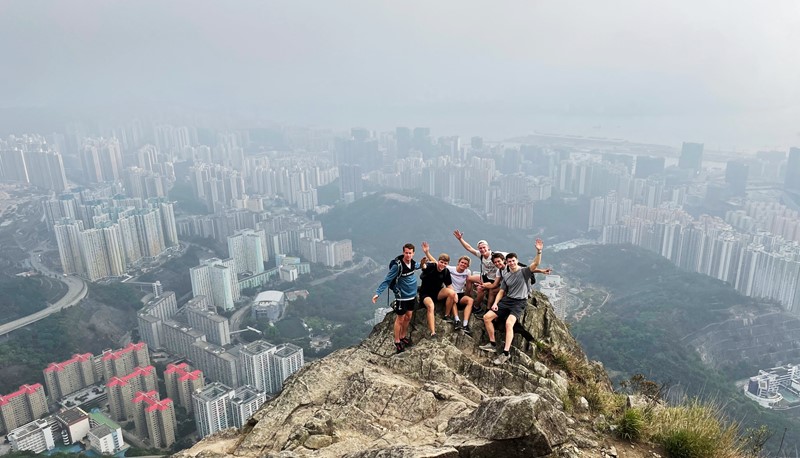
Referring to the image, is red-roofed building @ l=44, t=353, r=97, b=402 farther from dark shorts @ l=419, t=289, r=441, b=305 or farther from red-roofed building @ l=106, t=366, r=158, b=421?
dark shorts @ l=419, t=289, r=441, b=305

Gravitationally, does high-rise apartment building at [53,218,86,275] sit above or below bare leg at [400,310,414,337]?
below

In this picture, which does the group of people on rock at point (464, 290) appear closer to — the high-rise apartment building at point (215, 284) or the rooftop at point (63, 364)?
the rooftop at point (63, 364)

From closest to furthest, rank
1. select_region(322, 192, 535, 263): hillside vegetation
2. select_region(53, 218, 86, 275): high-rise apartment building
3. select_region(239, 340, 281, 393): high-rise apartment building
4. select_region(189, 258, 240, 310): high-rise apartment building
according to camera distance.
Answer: select_region(239, 340, 281, 393): high-rise apartment building, select_region(189, 258, 240, 310): high-rise apartment building, select_region(53, 218, 86, 275): high-rise apartment building, select_region(322, 192, 535, 263): hillside vegetation

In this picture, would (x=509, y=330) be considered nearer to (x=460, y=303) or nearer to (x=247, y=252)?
(x=460, y=303)

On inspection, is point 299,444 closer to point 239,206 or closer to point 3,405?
point 3,405

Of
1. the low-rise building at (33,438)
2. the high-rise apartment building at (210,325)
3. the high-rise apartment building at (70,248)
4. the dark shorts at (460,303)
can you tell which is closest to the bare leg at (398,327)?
the dark shorts at (460,303)

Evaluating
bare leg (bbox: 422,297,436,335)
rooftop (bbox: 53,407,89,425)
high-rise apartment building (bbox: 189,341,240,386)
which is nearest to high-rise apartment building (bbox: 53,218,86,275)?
high-rise apartment building (bbox: 189,341,240,386)

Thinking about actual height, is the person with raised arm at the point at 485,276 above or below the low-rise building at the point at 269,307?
above
